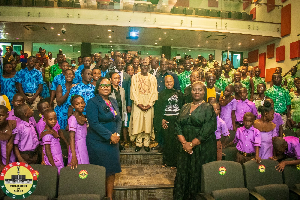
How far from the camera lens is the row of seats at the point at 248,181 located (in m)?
2.23

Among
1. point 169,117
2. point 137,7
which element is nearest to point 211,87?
point 169,117

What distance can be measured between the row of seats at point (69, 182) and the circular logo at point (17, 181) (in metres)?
0.11

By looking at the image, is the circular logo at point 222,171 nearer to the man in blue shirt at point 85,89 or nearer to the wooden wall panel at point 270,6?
Answer: the man in blue shirt at point 85,89

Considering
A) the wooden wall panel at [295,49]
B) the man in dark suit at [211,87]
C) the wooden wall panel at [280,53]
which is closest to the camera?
the man in dark suit at [211,87]

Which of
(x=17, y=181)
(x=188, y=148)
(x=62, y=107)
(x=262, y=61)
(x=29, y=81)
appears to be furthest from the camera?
(x=262, y=61)

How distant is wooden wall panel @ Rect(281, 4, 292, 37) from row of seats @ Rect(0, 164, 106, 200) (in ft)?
39.2

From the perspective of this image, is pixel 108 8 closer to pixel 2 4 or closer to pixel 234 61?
pixel 2 4

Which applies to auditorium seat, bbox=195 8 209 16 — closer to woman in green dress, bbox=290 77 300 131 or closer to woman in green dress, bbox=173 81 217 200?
woman in green dress, bbox=290 77 300 131

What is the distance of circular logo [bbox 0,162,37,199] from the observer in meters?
1.92

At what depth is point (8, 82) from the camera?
417 cm

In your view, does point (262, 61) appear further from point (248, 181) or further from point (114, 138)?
point (114, 138)

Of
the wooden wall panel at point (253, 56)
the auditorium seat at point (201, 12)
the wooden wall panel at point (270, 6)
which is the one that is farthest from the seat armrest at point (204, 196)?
the wooden wall panel at point (253, 56)

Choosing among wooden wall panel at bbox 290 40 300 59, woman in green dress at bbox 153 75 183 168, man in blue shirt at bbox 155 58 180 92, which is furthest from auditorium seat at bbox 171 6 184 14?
woman in green dress at bbox 153 75 183 168

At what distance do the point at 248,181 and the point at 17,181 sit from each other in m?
2.41
